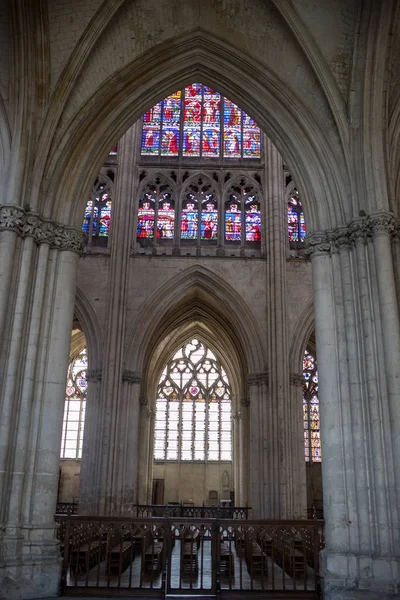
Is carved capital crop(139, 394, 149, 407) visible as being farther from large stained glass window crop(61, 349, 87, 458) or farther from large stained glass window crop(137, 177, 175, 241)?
large stained glass window crop(137, 177, 175, 241)

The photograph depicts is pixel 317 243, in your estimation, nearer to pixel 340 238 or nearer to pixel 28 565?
pixel 340 238

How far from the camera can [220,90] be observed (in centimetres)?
1101

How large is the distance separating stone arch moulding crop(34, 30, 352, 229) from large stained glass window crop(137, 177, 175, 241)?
914 cm

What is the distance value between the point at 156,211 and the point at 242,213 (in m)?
3.01

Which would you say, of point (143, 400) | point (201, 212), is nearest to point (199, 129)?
point (201, 212)

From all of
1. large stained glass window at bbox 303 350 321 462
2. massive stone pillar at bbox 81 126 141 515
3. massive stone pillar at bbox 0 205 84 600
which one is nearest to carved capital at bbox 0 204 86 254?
massive stone pillar at bbox 0 205 84 600

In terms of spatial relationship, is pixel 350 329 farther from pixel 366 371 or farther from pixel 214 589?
pixel 214 589

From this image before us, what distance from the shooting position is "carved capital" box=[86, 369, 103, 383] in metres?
17.8

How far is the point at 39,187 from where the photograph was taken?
9.30 metres

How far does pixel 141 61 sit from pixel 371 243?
528cm

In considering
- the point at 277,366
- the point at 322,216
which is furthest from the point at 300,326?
the point at 322,216

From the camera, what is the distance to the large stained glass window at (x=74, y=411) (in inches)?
1047

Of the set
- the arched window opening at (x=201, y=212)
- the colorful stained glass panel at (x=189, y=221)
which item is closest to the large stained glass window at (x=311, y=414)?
the arched window opening at (x=201, y=212)

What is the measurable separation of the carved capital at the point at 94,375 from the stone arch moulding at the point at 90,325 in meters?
0.23
